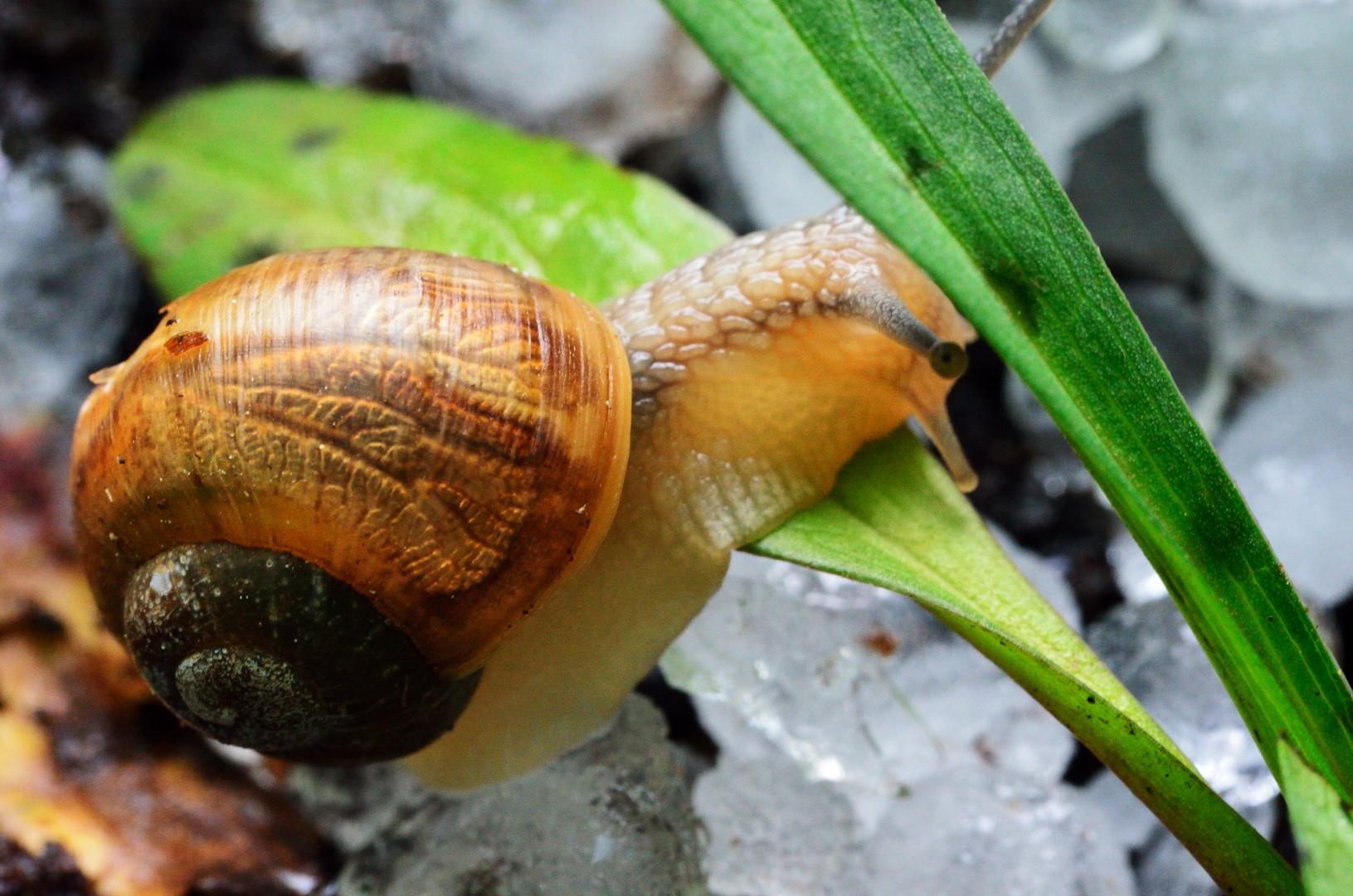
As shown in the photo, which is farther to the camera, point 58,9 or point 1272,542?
point 58,9

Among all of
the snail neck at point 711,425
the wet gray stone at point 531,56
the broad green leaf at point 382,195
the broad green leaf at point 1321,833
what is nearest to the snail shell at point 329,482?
the snail neck at point 711,425

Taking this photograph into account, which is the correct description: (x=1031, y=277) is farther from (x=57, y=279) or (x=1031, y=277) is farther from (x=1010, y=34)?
(x=57, y=279)

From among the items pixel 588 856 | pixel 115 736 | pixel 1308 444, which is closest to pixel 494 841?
pixel 588 856

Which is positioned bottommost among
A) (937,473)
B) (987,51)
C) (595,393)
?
(937,473)

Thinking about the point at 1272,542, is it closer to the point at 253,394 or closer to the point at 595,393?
the point at 595,393

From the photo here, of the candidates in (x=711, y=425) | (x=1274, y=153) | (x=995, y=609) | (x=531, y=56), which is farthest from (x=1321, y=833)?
(x=531, y=56)

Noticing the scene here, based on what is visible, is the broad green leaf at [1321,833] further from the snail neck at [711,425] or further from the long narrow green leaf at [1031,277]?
the snail neck at [711,425]

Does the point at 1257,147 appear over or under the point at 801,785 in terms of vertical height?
over
